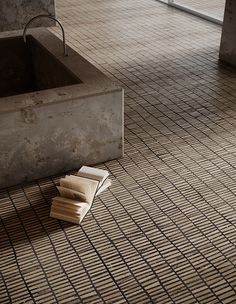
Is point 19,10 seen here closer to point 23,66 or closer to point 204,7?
point 23,66

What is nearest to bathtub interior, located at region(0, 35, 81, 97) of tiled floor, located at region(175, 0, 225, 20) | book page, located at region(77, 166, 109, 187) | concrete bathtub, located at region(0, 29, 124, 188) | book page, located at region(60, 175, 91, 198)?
concrete bathtub, located at region(0, 29, 124, 188)

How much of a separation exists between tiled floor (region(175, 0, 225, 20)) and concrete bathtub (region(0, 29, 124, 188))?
3575 mm

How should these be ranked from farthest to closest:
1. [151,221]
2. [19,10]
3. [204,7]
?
[204,7] < [19,10] < [151,221]

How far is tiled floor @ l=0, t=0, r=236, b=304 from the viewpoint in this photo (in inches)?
69.5

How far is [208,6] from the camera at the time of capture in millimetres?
6098

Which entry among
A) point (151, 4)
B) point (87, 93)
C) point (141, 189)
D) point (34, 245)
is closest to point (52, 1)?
point (151, 4)

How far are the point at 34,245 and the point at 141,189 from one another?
25.9 inches

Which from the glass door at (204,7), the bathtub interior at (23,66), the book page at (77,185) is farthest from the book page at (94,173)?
the glass door at (204,7)

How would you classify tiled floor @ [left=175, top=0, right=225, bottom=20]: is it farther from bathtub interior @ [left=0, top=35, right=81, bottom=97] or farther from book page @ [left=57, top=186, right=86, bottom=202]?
book page @ [left=57, top=186, right=86, bottom=202]

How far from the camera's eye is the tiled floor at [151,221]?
1.77 metres

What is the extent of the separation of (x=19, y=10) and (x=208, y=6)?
8.93 ft

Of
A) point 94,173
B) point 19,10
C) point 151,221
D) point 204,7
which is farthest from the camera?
point 204,7

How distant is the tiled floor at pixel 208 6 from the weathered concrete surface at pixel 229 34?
171cm

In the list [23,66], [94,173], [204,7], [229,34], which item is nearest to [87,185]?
[94,173]
